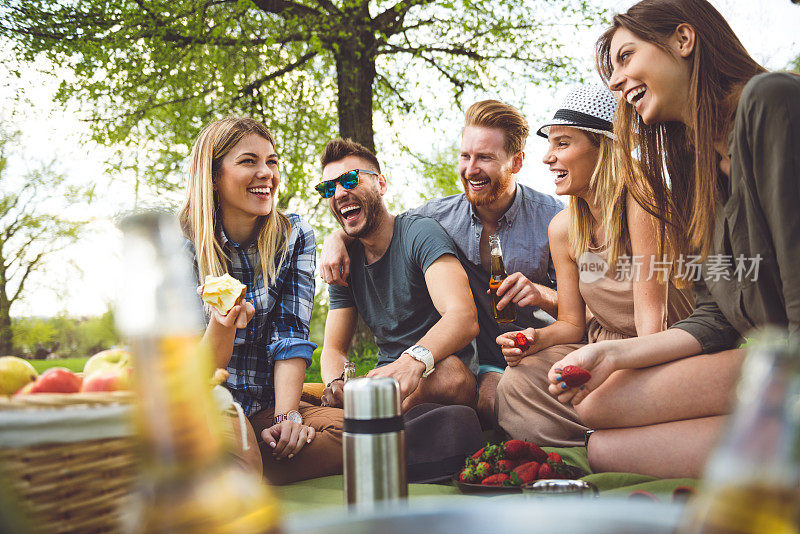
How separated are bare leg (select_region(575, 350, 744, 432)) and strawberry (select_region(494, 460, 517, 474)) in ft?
1.58

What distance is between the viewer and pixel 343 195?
4.07 metres

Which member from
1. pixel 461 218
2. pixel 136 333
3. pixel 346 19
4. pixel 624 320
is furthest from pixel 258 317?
pixel 346 19

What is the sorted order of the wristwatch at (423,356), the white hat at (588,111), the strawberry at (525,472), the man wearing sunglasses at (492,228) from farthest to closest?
the man wearing sunglasses at (492,228)
the white hat at (588,111)
the wristwatch at (423,356)
the strawberry at (525,472)

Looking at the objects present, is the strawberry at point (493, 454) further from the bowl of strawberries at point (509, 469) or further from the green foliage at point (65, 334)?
the green foliage at point (65, 334)

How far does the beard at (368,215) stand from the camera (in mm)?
3988

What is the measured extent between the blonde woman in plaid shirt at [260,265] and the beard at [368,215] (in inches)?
12.5

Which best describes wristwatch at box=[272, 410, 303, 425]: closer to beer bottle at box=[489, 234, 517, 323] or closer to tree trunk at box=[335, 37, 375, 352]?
beer bottle at box=[489, 234, 517, 323]

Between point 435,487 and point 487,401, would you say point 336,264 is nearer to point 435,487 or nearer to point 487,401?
point 487,401

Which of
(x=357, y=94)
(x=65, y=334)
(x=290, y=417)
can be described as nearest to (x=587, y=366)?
(x=290, y=417)

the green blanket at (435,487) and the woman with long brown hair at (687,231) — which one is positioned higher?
the woman with long brown hair at (687,231)

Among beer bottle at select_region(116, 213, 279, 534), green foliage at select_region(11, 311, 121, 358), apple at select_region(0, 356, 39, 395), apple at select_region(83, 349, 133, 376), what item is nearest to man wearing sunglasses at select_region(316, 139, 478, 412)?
apple at select_region(83, 349, 133, 376)

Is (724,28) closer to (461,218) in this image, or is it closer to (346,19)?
(461,218)

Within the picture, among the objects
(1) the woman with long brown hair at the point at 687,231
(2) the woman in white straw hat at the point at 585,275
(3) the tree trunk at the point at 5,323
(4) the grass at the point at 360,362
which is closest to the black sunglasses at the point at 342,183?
(2) the woman in white straw hat at the point at 585,275

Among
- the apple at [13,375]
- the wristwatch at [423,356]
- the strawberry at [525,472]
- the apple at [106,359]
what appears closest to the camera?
the apple at [13,375]
